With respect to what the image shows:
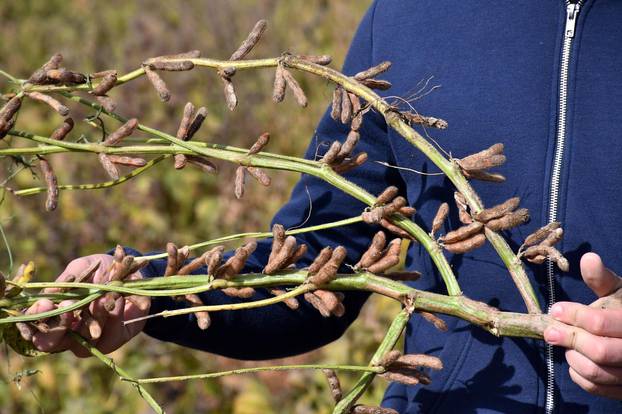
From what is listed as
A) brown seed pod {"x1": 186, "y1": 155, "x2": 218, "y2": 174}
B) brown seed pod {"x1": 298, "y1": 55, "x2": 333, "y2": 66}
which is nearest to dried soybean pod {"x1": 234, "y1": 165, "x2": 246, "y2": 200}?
brown seed pod {"x1": 186, "y1": 155, "x2": 218, "y2": 174}

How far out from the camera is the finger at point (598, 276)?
112 cm

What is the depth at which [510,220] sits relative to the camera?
115 centimetres

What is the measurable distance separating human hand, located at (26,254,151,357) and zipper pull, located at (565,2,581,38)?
0.73m

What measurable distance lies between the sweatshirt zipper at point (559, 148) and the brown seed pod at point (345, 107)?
1.18 ft

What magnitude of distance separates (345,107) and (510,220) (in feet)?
0.82

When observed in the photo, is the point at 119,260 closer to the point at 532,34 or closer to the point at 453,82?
the point at 453,82

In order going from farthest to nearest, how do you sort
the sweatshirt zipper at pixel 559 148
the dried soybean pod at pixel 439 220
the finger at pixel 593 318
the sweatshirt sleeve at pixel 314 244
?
the sweatshirt sleeve at pixel 314 244, the sweatshirt zipper at pixel 559 148, the dried soybean pod at pixel 439 220, the finger at pixel 593 318

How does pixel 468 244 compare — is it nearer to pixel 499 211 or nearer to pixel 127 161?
pixel 499 211

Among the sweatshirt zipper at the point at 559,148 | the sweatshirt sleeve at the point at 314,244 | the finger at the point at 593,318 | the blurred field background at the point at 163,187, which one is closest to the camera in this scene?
the finger at the point at 593,318

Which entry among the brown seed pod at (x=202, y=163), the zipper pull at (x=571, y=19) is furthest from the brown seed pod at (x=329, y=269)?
the zipper pull at (x=571, y=19)

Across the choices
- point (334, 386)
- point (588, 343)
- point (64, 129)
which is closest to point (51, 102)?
point (64, 129)

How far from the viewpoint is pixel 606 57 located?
4.62ft

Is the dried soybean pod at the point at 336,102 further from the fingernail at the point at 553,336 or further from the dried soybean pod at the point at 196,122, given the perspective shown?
the fingernail at the point at 553,336

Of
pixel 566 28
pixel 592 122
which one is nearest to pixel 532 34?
pixel 566 28
